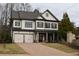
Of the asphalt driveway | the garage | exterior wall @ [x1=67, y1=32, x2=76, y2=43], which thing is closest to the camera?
the asphalt driveway

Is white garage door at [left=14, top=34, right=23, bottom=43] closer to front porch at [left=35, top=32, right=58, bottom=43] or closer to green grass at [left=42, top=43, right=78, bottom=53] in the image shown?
front porch at [left=35, top=32, right=58, bottom=43]

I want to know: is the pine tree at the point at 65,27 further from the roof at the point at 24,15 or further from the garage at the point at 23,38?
the garage at the point at 23,38

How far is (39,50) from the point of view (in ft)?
51.5

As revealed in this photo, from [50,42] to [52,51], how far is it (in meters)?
0.26

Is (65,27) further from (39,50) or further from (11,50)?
(11,50)

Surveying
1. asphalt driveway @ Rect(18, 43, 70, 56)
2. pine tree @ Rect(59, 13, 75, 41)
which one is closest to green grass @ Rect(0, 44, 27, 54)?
asphalt driveway @ Rect(18, 43, 70, 56)

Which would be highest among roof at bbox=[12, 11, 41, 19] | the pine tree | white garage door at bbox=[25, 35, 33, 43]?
roof at bbox=[12, 11, 41, 19]

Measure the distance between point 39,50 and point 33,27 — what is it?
569 mm

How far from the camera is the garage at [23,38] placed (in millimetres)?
15882

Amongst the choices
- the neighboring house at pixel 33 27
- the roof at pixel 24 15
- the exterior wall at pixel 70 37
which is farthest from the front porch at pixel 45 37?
the roof at pixel 24 15

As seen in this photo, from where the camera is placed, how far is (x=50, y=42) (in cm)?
1588

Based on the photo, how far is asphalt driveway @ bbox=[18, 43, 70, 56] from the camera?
51.3 ft

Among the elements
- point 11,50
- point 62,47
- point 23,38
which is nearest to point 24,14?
point 23,38

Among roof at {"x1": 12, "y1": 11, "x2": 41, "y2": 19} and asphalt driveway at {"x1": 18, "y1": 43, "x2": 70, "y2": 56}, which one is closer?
asphalt driveway at {"x1": 18, "y1": 43, "x2": 70, "y2": 56}
